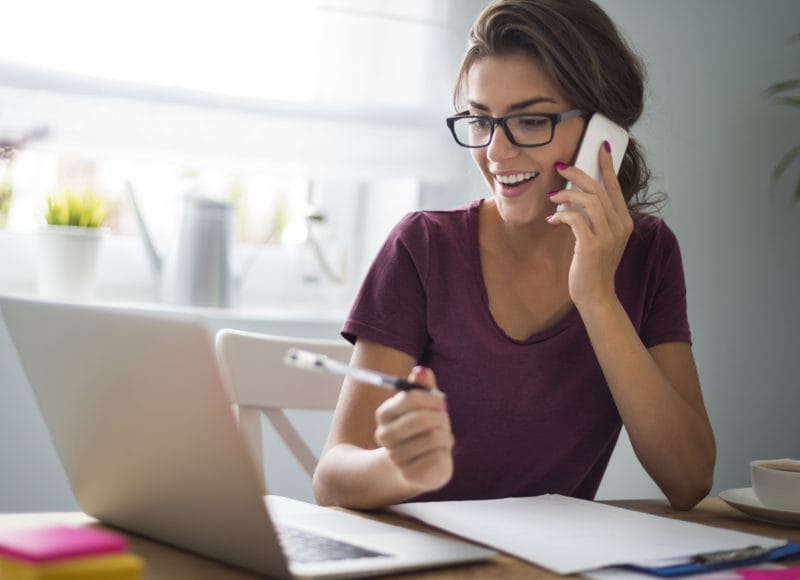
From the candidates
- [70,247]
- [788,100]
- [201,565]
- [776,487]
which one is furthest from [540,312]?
[788,100]

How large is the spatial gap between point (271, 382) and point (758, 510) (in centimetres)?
70

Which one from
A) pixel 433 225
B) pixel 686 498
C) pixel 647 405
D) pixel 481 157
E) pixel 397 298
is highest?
pixel 481 157

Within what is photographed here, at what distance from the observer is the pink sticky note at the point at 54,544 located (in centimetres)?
64

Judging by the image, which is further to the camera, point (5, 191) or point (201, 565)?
point (5, 191)

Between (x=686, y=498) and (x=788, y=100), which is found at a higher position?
(x=788, y=100)

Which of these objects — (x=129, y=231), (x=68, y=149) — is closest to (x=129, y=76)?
(x=68, y=149)

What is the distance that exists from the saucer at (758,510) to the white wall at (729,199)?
1.17 meters

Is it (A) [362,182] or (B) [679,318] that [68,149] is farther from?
(B) [679,318]

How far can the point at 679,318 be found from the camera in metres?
1.52

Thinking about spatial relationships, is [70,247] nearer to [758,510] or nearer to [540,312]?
[540,312]

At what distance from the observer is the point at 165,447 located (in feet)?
2.64

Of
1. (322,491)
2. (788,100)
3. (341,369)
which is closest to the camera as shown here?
(341,369)

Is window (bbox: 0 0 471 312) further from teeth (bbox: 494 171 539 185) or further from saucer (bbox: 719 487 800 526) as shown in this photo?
saucer (bbox: 719 487 800 526)

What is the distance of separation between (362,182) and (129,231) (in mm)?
591
